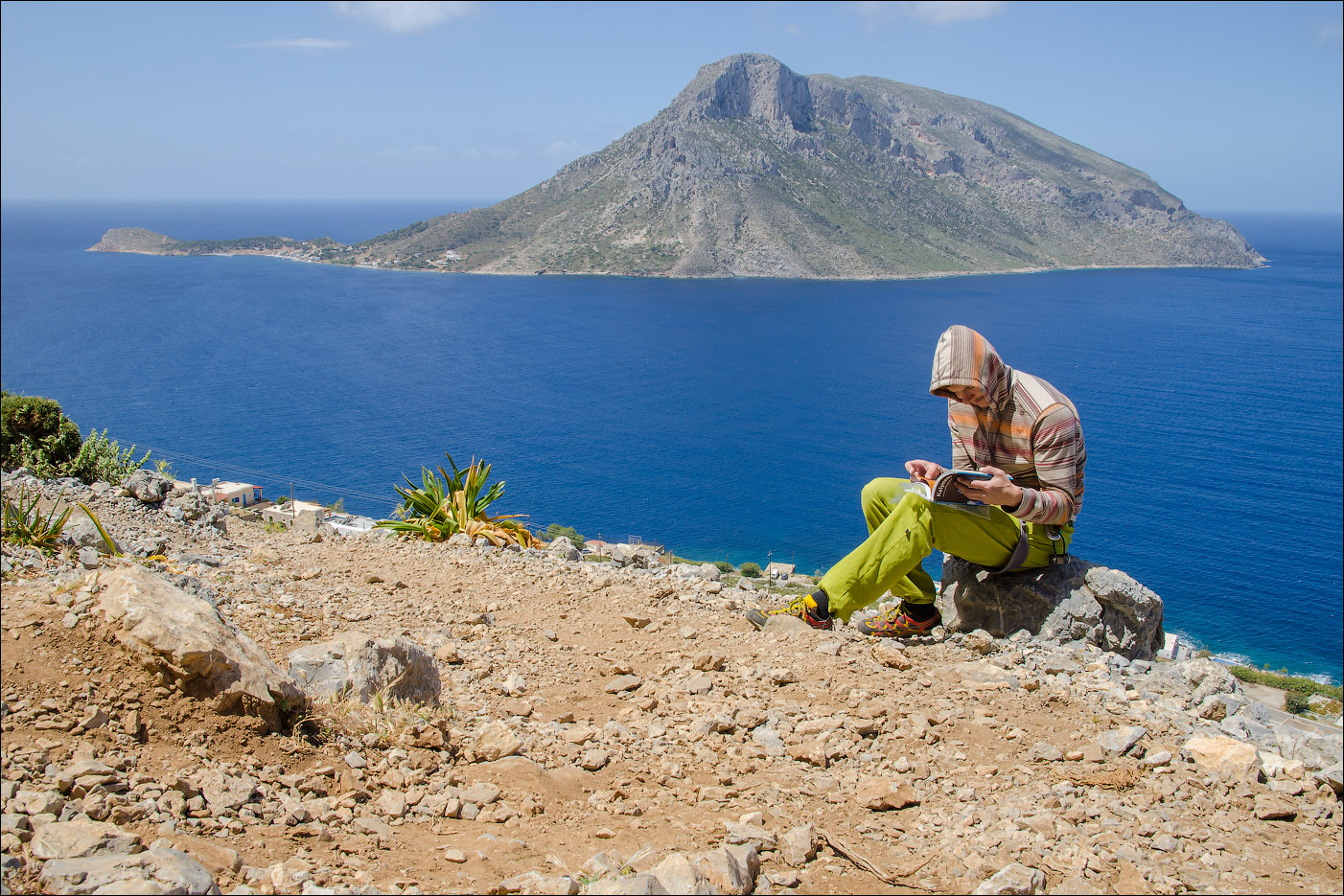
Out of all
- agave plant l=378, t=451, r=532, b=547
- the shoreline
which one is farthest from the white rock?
the shoreline

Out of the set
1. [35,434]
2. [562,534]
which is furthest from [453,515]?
[562,534]

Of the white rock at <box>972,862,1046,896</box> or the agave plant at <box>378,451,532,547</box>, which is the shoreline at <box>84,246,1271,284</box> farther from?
the white rock at <box>972,862,1046,896</box>

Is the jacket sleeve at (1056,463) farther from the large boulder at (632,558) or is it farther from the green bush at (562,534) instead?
the green bush at (562,534)

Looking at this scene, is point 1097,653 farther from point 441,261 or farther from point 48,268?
point 48,268

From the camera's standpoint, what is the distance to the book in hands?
13.3ft

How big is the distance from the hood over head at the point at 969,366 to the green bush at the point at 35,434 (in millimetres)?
9824

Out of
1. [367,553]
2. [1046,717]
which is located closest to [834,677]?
[1046,717]

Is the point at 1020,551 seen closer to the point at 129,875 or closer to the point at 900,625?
the point at 900,625

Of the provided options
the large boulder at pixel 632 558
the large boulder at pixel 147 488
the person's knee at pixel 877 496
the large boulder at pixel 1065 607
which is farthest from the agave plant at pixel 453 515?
the large boulder at pixel 1065 607

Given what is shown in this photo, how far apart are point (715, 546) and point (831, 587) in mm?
34101

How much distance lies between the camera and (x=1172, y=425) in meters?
55.8

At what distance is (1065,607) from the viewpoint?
4645mm

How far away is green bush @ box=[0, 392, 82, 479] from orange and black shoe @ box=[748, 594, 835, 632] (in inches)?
347

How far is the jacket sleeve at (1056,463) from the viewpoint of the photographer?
13.9ft
